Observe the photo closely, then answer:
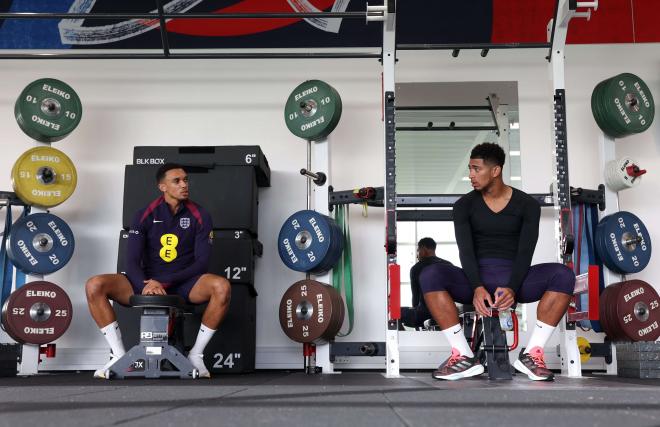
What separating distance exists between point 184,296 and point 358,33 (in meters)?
2.18

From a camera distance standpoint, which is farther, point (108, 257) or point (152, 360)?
point (108, 257)

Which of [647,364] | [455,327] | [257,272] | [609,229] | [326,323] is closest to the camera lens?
[455,327]

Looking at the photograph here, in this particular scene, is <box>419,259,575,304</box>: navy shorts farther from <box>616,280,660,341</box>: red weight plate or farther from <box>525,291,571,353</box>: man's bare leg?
<box>616,280,660,341</box>: red weight plate

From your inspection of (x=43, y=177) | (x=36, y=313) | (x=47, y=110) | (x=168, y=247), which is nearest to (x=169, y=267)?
(x=168, y=247)

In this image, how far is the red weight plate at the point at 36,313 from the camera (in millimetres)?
4113

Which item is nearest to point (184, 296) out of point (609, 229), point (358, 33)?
point (358, 33)

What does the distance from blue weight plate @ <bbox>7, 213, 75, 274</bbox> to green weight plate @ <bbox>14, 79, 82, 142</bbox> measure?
1.67 feet

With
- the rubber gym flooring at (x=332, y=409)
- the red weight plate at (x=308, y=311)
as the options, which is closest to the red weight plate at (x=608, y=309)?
the red weight plate at (x=308, y=311)

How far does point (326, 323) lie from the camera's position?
4078 mm

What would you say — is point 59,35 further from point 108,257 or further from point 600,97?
point 600,97

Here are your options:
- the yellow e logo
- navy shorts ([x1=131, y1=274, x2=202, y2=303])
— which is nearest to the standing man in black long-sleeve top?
navy shorts ([x1=131, y1=274, x2=202, y2=303])

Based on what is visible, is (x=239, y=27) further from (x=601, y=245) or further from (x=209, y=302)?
(x=601, y=245)

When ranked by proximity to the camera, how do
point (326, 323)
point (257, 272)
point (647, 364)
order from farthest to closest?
point (257, 272) → point (326, 323) → point (647, 364)

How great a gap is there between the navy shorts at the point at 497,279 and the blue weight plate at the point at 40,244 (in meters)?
2.25
